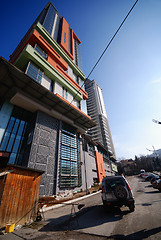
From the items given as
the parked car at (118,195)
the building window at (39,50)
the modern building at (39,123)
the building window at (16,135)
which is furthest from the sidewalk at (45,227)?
the building window at (39,50)

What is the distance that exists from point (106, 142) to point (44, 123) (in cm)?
6188

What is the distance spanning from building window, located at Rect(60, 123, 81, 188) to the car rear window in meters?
11.4

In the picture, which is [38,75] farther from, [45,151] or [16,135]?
[45,151]

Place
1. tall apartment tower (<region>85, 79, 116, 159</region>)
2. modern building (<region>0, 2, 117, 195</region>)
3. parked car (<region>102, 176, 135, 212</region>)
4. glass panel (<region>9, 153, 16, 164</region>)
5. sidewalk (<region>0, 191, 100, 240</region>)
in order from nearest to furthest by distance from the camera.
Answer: sidewalk (<region>0, 191, 100, 240</region>) < parked car (<region>102, 176, 135, 212</region>) < glass panel (<region>9, 153, 16, 164</region>) < modern building (<region>0, 2, 117, 195</region>) < tall apartment tower (<region>85, 79, 116, 159</region>)

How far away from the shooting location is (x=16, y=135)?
48.9ft

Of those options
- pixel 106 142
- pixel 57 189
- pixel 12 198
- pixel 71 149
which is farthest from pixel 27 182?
pixel 106 142

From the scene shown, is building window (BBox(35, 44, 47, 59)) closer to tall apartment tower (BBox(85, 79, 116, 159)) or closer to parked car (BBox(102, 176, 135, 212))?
parked car (BBox(102, 176, 135, 212))

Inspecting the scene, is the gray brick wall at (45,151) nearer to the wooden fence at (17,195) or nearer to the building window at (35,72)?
the building window at (35,72)

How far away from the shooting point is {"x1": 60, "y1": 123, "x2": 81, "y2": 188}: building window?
16.5 metres

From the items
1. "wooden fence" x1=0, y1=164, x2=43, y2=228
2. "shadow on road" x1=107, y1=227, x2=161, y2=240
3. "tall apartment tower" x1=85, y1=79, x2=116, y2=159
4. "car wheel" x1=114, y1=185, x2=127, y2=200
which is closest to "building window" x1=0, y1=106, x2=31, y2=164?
"wooden fence" x1=0, y1=164, x2=43, y2=228

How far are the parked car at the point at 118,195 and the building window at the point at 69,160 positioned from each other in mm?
11529

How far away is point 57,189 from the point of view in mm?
14594

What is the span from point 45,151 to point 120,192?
39.5 feet

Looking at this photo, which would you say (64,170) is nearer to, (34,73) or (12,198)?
(12,198)
